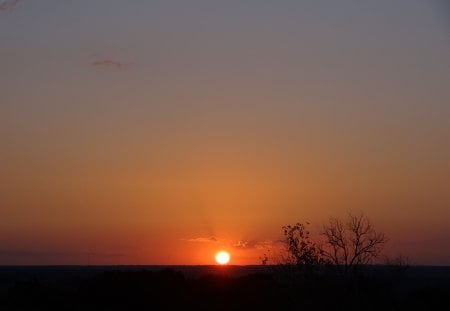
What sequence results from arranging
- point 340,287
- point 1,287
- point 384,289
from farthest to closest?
point 1,287
point 384,289
point 340,287

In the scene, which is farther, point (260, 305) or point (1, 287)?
point (1, 287)

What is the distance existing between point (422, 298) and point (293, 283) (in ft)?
66.8

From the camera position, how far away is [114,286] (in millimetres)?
60844

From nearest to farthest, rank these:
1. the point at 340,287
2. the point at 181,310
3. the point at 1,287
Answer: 1. the point at 340,287
2. the point at 181,310
3. the point at 1,287

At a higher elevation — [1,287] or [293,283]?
[1,287]

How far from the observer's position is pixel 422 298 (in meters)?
59.4

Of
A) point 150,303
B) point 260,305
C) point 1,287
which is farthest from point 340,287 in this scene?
point 1,287

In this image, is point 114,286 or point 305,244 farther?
point 114,286

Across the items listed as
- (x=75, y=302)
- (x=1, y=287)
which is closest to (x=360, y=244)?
(x=75, y=302)

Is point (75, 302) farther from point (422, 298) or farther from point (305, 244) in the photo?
point (422, 298)

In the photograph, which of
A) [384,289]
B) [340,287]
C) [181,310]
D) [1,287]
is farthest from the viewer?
[1,287]

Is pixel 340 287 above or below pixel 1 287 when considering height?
below

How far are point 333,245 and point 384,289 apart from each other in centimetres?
508

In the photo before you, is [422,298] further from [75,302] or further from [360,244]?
[75,302]
